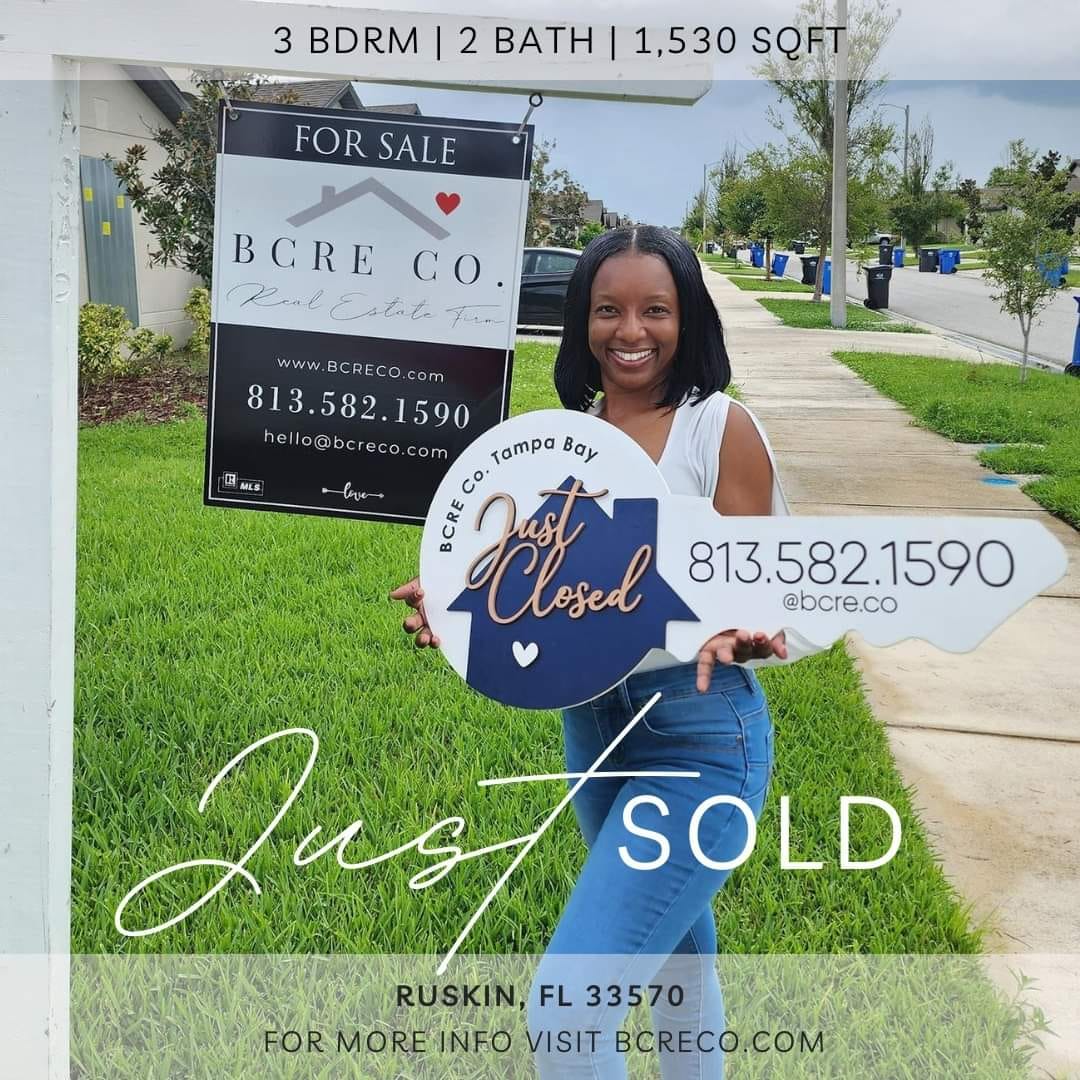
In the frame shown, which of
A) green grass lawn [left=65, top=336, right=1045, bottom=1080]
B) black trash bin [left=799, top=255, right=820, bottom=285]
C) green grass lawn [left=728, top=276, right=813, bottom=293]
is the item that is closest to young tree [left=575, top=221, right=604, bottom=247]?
green grass lawn [left=65, top=336, right=1045, bottom=1080]

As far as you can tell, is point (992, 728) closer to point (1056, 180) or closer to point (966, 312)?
point (1056, 180)

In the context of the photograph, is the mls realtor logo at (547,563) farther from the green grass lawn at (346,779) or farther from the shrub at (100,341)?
the shrub at (100,341)

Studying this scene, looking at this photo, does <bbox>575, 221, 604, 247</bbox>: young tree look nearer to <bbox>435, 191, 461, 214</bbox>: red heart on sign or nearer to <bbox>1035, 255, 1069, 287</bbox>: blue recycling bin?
<bbox>435, 191, 461, 214</bbox>: red heart on sign

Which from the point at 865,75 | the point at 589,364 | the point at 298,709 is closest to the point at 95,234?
the point at 298,709

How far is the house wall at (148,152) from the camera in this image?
27.9 ft

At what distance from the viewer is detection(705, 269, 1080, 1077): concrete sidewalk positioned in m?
2.55

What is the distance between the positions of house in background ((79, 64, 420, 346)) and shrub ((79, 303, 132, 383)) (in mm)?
298

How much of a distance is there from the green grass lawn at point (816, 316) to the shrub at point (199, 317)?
4.40m

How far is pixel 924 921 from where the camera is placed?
2.49 m

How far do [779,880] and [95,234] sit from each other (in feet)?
22.9

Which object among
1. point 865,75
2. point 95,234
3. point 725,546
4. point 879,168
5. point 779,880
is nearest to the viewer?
point 725,546

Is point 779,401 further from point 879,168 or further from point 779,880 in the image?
point 779,880

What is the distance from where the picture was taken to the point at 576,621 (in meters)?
→ 1.45

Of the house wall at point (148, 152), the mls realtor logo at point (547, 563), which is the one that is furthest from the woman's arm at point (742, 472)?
the house wall at point (148, 152)
